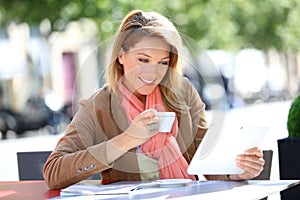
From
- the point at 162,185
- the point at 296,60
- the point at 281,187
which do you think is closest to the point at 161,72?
the point at 162,185

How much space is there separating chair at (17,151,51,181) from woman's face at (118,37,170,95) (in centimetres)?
108

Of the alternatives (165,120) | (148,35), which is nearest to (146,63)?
(148,35)

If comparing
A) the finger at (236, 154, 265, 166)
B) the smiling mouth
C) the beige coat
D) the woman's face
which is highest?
the woman's face

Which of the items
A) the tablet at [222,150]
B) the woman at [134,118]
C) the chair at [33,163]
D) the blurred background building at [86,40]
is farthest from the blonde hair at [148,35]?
the blurred background building at [86,40]

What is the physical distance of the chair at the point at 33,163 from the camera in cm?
438

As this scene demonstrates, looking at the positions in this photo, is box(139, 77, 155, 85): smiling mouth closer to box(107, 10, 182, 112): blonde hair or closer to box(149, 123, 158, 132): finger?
box(107, 10, 182, 112): blonde hair

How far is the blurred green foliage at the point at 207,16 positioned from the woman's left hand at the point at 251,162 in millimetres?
7240

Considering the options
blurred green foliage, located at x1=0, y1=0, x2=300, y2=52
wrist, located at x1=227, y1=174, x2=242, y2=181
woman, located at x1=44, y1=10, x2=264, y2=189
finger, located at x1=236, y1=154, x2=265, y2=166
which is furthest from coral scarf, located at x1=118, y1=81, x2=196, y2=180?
blurred green foliage, located at x1=0, y1=0, x2=300, y2=52

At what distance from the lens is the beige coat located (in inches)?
131

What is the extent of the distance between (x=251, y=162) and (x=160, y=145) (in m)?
0.37

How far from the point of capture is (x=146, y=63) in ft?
11.0

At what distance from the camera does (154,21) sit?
11.3ft

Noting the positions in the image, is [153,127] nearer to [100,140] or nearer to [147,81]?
[147,81]

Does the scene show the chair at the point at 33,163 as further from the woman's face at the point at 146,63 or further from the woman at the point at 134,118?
the woman's face at the point at 146,63
